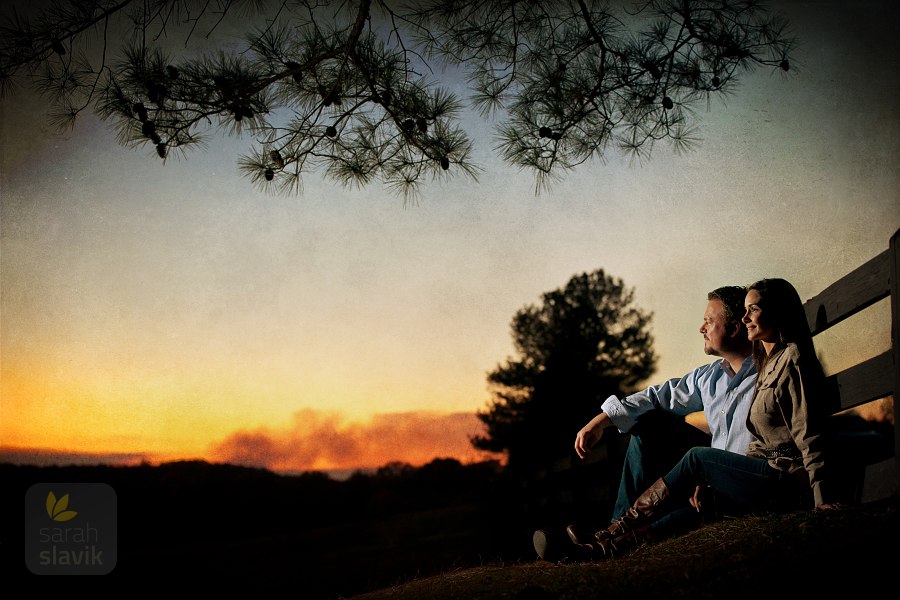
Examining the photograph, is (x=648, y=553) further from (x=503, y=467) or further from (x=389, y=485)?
(x=503, y=467)

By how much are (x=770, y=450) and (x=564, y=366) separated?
1152 cm

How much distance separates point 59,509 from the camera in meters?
4.32

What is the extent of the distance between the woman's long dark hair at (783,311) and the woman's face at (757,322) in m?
0.01

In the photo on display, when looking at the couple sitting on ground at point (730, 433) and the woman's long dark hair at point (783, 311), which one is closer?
the couple sitting on ground at point (730, 433)

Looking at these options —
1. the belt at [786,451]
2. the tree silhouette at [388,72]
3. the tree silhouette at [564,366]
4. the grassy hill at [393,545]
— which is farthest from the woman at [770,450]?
the tree silhouette at [564,366]

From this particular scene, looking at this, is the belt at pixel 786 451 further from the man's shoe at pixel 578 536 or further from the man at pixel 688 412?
the man's shoe at pixel 578 536

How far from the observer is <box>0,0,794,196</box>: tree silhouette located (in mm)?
3848

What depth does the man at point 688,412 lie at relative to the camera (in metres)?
2.73

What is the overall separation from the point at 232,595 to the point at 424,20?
4.50m

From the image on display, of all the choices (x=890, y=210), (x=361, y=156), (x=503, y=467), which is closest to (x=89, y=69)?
(x=361, y=156)

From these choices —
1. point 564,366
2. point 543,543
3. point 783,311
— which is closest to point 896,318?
point 783,311

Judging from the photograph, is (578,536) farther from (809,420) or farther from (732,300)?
(732,300)

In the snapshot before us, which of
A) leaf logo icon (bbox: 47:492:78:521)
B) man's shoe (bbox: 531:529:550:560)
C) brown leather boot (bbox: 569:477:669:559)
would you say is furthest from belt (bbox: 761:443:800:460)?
leaf logo icon (bbox: 47:492:78:521)

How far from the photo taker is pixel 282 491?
7527mm
